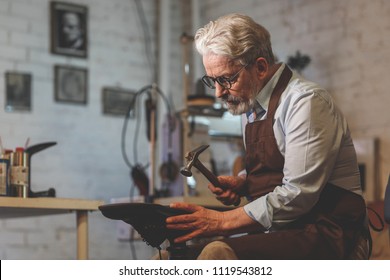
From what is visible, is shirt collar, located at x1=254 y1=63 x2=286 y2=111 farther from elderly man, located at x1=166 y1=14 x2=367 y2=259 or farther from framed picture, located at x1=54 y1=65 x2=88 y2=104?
framed picture, located at x1=54 y1=65 x2=88 y2=104

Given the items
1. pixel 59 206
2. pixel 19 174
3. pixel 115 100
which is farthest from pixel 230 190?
pixel 115 100

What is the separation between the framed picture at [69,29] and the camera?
204 inches

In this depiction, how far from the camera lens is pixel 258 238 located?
6.34 feet

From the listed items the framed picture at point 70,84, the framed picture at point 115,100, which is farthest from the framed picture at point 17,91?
the framed picture at point 115,100

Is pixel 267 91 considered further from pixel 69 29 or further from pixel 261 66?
pixel 69 29

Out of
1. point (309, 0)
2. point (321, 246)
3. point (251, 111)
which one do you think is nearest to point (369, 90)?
point (309, 0)

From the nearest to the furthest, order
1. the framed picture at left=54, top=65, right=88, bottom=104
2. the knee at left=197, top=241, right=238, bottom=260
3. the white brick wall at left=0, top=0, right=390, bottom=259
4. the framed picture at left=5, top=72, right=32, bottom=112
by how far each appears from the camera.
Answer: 1. the knee at left=197, top=241, right=238, bottom=260
2. the white brick wall at left=0, top=0, right=390, bottom=259
3. the framed picture at left=5, top=72, right=32, bottom=112
4. the framed picture at left=54, top=65, right=88, bottom=104

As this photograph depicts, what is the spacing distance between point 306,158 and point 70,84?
3.53 meters

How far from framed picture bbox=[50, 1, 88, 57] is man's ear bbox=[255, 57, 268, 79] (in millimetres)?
3255

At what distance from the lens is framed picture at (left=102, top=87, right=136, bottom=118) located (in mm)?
5359

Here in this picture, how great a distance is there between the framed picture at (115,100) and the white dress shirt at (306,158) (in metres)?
3.45

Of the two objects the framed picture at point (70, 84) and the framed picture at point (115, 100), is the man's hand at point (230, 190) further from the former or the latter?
the framed picture at point (115, 100)

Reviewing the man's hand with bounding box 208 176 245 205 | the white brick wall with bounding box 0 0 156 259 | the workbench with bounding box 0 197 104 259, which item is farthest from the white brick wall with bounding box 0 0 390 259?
the man's hand with bounding box 208 176 245 205

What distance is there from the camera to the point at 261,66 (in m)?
2.14
